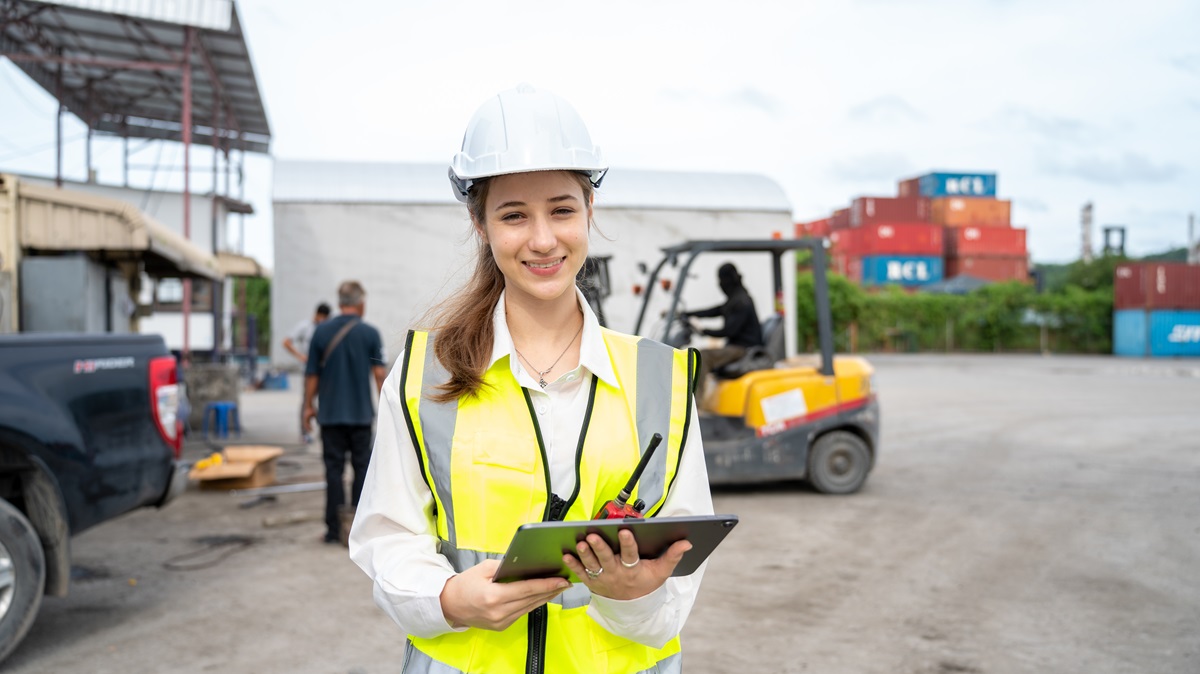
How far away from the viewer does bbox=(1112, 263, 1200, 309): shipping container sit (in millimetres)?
39156

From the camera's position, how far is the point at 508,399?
5.30 ft

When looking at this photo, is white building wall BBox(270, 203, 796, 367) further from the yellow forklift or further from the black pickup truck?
the black pickup truck

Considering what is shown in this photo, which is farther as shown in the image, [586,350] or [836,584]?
[836,584]

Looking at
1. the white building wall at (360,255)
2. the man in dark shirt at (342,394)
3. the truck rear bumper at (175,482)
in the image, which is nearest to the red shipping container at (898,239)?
the white building wall at (360,255)

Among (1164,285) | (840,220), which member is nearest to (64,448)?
(1164,285)

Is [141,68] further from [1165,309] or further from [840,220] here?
[840,220]

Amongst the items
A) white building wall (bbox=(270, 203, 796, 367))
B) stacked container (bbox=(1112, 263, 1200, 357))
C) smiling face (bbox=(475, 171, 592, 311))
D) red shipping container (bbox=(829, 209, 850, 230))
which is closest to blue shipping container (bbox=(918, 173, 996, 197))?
red shipping container (bbox=(829, 209, 850, 230))

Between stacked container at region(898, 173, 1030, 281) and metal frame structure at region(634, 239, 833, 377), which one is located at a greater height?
stacked container at region(898, 173, 1030, 281)

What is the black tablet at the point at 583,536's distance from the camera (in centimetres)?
129

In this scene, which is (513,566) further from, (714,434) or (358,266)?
(358,266)

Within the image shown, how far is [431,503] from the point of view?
1636 millimetres

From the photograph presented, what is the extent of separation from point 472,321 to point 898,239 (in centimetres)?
6059

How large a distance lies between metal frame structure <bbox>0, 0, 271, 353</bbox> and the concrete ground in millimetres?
9590

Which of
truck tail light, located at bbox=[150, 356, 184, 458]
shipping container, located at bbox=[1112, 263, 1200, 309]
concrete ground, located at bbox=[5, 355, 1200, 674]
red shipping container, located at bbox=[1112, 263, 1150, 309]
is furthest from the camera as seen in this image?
red shipping container, located at bbox=[1112, 263, 1150, 309]
